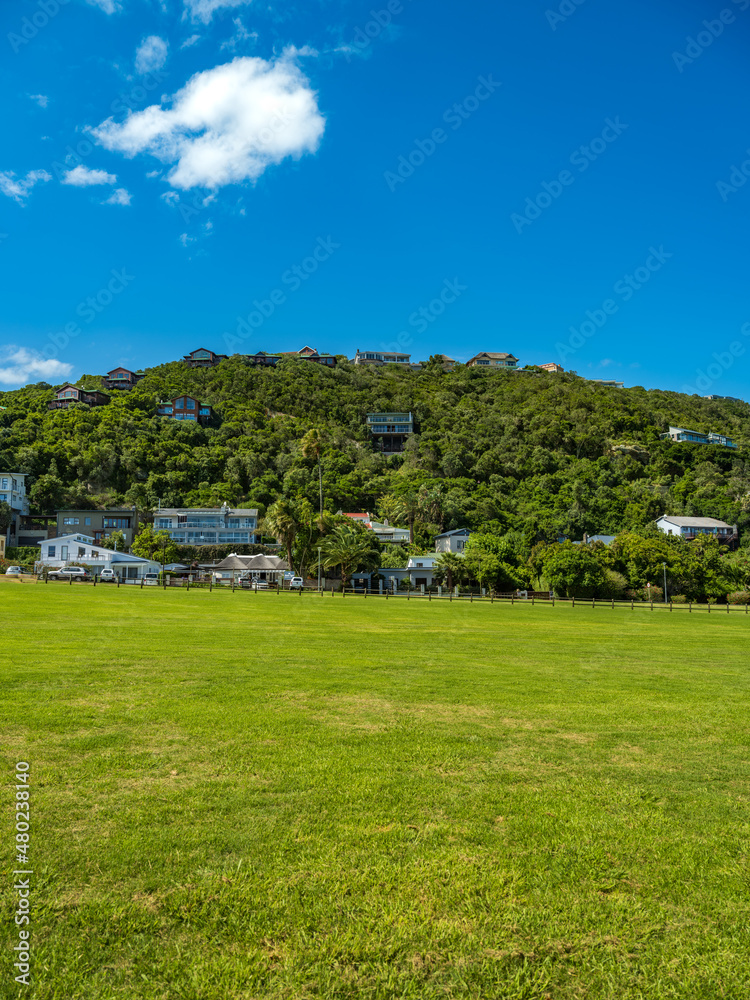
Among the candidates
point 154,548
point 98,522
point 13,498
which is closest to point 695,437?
point 154,548

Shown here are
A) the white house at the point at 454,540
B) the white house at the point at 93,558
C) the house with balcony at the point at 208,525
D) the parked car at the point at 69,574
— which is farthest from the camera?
the house with balcony at the point at 208,525

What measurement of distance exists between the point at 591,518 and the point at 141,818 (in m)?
107

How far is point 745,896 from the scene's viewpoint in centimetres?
485

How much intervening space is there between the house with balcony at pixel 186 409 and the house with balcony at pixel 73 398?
17250 mm

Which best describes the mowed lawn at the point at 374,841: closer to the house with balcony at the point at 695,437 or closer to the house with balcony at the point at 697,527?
the house with balcony at the point at 697,527

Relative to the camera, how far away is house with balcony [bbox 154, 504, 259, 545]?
9894 centimetres

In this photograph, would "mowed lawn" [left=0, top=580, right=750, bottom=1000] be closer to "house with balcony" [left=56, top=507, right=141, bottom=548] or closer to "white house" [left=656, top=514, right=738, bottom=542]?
→ "house with balcony" [left=56, top=507, right=141, bottom=548]

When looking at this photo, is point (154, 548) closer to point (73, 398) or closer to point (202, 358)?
point (73, 398)

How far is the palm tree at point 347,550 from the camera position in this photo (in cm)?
7050

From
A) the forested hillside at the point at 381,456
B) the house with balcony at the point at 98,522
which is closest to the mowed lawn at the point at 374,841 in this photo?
the forested hillside at the point at 381,456

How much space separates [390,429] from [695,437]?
74017 mm

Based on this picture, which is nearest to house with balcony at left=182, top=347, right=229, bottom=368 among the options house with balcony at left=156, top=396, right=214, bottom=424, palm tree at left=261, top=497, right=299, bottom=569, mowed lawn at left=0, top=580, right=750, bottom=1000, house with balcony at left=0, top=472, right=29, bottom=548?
house with balcony at left=156, top=396, right=214, bottom=424

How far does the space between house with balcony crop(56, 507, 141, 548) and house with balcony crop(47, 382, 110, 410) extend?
4249cm

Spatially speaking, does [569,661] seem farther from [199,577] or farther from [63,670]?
[199,577]
